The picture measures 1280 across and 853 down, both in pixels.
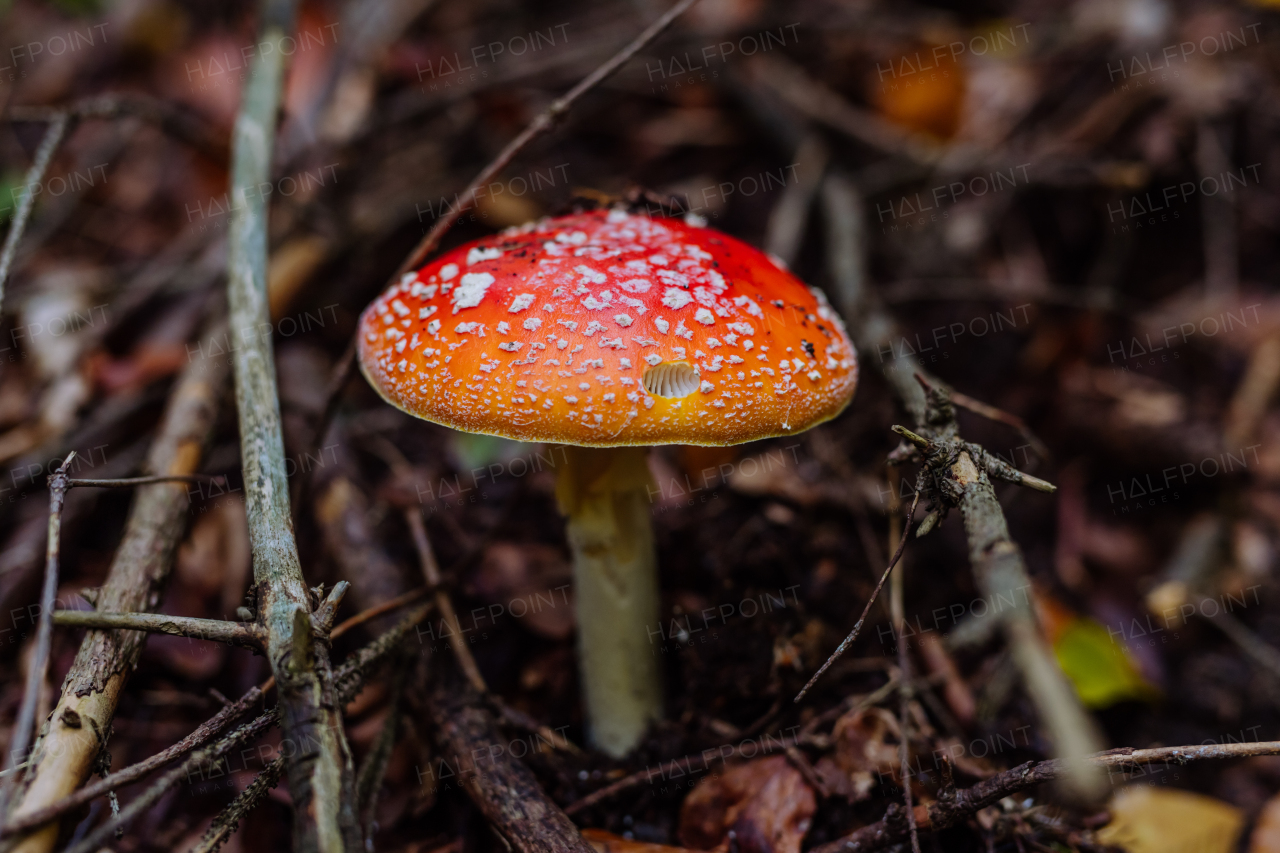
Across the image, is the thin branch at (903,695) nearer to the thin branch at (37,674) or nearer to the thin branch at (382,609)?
the thin branch at (382,609)

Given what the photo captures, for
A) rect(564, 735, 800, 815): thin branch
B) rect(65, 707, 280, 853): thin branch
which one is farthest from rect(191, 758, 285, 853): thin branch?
rect(564, 735, 800, 815): thin branch

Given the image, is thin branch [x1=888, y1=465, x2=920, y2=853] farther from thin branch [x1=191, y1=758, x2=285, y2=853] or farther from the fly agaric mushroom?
thin branch [x1=191, y1=758, x2=285, y2=853]

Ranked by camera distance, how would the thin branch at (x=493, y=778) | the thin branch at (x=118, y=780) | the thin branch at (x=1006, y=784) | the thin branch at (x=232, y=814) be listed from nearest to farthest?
the thin branch at (x=118, y=780) → the thin branch at (x=232, y=814) → the thin branch at (x=1006, y=784) → the thin branch at (x=493, y=778)

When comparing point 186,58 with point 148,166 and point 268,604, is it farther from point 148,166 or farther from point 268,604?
point 268,604

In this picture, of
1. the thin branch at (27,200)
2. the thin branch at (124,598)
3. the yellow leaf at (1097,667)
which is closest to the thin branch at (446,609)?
the thin branch at (124,598)

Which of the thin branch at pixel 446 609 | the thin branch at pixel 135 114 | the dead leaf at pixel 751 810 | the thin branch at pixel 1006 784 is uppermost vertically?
the thin branch at pixel 135 114

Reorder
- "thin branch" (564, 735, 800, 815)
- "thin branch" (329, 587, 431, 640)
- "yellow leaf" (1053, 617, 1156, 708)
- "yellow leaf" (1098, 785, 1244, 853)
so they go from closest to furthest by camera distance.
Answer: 1. "thin branch" (329, 587, 431, 640)
2. "thin branch" (564, 735, 800, 815)
3. "yellow leaf" (1098, 785, 1244, 853)
4. "yellow leaf" (1053, 617, 1156, 708)
